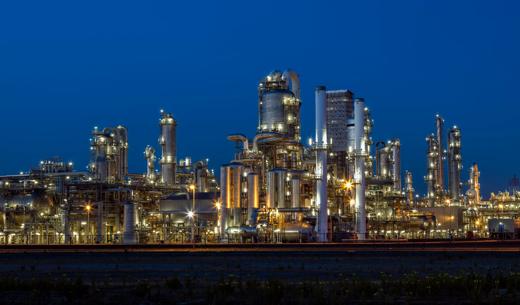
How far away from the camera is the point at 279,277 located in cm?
3216

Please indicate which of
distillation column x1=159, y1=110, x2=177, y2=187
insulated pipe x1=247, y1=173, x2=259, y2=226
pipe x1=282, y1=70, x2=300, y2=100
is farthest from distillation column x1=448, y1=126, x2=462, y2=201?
insulated pipe x1=247, y1=173, x2=259, y2=226

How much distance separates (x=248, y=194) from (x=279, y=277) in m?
45.6


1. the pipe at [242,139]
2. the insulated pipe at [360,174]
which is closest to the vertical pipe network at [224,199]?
the pipe at [242,139]

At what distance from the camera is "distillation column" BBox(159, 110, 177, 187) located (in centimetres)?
9712

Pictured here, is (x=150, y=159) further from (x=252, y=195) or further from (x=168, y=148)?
(x=252, y=195)

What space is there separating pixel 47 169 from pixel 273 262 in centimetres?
6216

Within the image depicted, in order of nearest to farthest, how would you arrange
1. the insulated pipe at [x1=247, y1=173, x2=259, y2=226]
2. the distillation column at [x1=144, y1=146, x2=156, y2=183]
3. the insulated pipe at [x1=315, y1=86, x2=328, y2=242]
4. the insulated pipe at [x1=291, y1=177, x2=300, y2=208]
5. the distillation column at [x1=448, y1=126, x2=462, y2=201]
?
the insulated pipe at [x1=315, y1=86, x2=328, y2=242] < the insulated pipe at [x1=247, y1=173, x2=259, y2=226] < the insulated pipe at [x1=291, y1=177, x2=300, y2=208] < the distillation column at [x1=144, y1=146, x2=156, y2=183] < the distillation column at [x1=448, y1=126, x2=462, y2=201]

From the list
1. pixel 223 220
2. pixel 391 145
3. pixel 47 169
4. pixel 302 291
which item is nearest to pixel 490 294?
pixel 302 291

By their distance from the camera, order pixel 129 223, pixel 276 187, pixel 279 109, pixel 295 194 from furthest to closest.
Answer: pixel 279 109, pixel 295 194, pixel 129 223, pixel 276 187

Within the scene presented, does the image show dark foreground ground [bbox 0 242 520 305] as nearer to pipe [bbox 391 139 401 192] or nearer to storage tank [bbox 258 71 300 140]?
storage tank [bbox 258 71 300 140]

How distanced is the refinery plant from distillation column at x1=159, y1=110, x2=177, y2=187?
121 millimetres

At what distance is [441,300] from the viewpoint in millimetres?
22953

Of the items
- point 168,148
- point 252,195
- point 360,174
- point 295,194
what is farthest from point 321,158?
point 168,148

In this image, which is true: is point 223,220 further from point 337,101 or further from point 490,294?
point 490,294
